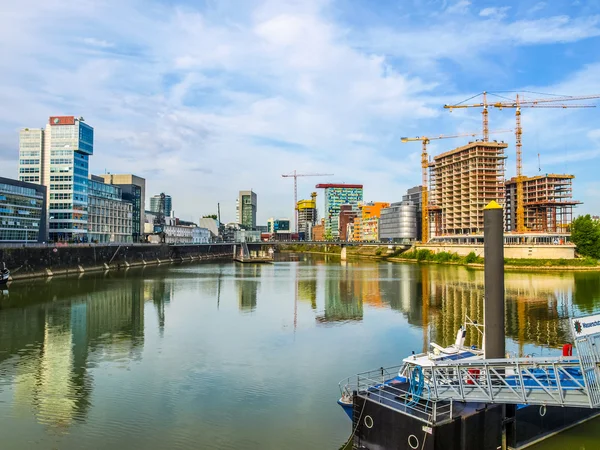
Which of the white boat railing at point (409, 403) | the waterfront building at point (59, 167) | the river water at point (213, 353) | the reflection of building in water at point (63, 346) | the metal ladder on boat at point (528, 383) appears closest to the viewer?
the metal ladder on boat at point (528, 383)

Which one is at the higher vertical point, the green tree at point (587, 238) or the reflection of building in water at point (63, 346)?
the green tree at point (587, 238)

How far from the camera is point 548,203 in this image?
591 feet

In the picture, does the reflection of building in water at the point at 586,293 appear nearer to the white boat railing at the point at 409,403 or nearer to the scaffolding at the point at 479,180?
the white boat railing at the point at 409,403

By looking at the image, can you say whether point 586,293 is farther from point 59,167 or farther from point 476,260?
point 59,167

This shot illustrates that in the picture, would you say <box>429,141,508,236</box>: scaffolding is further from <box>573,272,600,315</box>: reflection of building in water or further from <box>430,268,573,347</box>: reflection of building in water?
<box>430,268,573,347</box>: reflection of building in water

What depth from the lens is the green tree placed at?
131 metres

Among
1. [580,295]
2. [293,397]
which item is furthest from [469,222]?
[293,397]

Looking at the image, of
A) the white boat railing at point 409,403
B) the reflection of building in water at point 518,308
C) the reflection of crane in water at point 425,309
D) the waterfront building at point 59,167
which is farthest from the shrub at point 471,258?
the white boat railing at point 409,403

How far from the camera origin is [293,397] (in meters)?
28.0

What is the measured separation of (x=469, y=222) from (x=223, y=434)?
183 metres

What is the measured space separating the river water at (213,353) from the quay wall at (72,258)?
890cm

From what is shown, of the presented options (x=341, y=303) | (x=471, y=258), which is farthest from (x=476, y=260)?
(x=341, y=303)

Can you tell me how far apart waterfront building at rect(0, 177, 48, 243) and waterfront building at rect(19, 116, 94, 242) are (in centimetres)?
1753

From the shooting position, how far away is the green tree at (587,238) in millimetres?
130625
